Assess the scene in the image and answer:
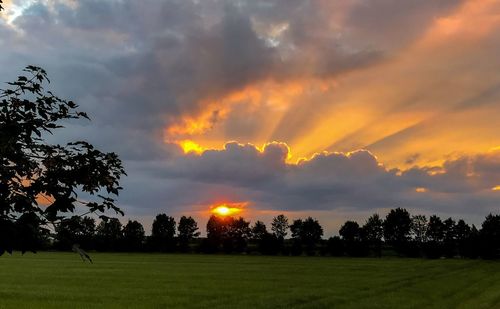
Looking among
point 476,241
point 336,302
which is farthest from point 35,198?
point 476,241

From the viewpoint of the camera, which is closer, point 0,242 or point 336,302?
point 0,242

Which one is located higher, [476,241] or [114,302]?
[476,241]

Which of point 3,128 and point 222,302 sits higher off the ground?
point 3,128

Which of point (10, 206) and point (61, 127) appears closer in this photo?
point (10, 206)

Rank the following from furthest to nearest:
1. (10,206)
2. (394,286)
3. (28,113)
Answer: (394,286), (28,113), (10,206)

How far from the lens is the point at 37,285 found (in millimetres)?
48250

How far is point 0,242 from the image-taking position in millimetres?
5441

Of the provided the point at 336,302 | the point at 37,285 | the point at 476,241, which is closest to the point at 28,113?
the point at 336,302

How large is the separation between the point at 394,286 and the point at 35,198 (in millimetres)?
44243

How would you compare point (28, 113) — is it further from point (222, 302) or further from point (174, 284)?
point (174, 284)

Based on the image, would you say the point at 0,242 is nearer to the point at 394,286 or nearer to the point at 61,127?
the point at 61,127

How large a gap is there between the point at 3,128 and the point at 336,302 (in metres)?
30.8

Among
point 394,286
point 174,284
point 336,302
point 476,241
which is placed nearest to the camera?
point 336,302

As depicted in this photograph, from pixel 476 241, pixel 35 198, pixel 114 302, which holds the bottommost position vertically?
pixel 114 302
